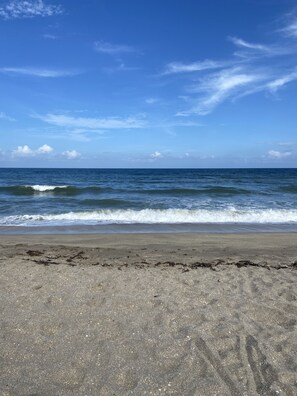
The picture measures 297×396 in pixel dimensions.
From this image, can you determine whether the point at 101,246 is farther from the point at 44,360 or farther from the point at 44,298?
the point at 44,360

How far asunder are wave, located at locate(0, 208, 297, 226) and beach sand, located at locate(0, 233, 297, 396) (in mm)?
6012

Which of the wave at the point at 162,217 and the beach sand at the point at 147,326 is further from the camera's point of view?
the wave at the point at 162,217

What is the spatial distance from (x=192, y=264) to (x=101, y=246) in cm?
294

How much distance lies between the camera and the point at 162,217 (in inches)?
579

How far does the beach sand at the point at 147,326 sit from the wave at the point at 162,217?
601cm

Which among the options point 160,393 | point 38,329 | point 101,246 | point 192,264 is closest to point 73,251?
point 101,246

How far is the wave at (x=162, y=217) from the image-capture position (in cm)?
1365

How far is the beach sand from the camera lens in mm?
3227

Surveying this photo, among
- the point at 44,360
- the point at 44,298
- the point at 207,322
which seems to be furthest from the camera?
the point at 44,298

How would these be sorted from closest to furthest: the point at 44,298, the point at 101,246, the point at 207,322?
the point at 207,322
the point at 44,298
the point at 101,246

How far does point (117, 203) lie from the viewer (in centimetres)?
1891

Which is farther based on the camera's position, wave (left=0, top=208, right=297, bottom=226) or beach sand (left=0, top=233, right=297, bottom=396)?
wave (left=0, top=208, right=297, bottom=226)

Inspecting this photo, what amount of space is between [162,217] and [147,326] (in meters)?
10.5

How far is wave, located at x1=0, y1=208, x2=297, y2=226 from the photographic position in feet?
44.8
